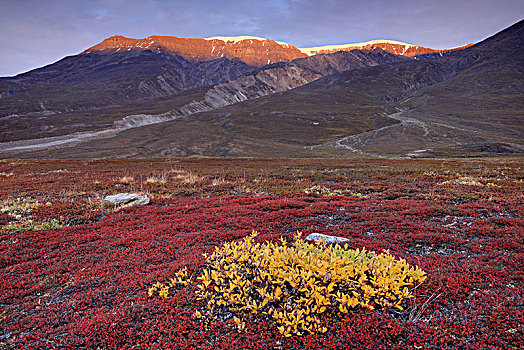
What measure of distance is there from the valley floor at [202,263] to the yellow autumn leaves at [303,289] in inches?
7.2

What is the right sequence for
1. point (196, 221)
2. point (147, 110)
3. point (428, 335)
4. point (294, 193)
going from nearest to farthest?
point (428, 335) < point (196, 221) < point (294, 193) < point (147, 110)

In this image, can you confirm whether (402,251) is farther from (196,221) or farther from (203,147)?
(203,147)

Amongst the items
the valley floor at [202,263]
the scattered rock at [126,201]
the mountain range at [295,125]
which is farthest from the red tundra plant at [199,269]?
the mountain range at [295,125]

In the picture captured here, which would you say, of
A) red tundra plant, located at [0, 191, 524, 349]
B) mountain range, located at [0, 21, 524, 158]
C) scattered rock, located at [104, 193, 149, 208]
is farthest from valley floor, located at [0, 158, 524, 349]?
mountain range, located at [0, 21, 524, 158]

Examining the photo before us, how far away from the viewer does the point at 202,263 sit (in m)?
5.94

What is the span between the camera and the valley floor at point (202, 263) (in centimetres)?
381

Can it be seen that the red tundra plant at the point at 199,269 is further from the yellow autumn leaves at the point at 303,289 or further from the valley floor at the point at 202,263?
the yellow autumn leaves at the point at 303,289

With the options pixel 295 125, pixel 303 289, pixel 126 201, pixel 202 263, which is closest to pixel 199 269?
pixel 202 263

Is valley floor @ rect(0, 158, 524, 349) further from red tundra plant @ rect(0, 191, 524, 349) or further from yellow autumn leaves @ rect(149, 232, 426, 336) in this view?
yellow autumn leaves @ rect(149, 232, 426, 336)

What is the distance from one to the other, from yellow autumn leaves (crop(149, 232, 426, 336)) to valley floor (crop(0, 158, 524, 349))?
182mm

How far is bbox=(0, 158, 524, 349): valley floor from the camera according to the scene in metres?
3.81

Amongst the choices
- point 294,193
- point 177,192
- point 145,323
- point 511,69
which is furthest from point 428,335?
point 511,69

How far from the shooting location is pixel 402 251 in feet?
22.4

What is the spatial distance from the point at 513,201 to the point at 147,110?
171m
